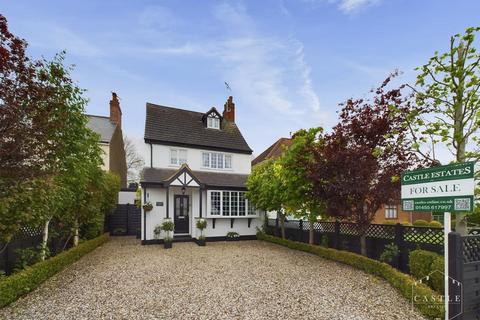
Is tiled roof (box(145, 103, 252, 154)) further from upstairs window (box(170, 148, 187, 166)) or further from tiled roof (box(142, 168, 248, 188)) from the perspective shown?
tiled roof (box(142, 168, 248, 188))

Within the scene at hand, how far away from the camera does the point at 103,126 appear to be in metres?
21.5

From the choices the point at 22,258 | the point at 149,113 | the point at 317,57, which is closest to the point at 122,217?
the point at 149,113

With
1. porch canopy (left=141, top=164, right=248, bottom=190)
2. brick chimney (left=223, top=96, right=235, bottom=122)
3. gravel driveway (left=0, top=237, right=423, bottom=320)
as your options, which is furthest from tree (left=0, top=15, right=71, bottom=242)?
brick chimney (left=223, top=96, right=235, bottom=122)

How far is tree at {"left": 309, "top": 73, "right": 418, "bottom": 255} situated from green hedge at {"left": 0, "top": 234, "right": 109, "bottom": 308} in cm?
874

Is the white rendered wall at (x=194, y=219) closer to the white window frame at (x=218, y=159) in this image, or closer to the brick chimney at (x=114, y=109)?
the white window frame at (x=218, y=159)

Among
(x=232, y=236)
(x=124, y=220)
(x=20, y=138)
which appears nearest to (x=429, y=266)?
(x=20, y=138)

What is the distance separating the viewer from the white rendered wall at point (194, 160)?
15.6m

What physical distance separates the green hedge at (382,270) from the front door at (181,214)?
6336 millimetres

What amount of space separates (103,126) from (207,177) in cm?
1183

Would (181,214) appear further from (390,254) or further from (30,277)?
(390,254)

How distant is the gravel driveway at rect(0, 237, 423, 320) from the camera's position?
5.10 meters

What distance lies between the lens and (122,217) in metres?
18.5

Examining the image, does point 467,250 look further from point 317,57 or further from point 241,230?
point 241,230

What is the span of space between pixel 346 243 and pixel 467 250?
561 centimetres
